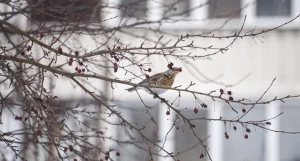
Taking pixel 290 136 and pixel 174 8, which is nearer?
pixel 174 8

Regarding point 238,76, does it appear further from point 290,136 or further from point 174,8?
point 174,8

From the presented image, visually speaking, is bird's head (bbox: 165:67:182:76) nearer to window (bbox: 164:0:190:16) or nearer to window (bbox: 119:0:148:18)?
window (bbox: 119:0:148:18)

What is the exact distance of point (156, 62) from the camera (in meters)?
9.80

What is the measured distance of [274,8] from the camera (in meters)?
9.99

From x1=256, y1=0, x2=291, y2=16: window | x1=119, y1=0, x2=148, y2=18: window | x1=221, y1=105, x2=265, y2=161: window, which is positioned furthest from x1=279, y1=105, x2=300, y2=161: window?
x1=119, y1=0, x2=148, y2=18: window

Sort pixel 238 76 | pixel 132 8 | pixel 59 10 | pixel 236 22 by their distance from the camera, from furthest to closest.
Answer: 1. pixel 238 76
2. pixel 236 22
3. pixel 132 8
4. pixel 59 10

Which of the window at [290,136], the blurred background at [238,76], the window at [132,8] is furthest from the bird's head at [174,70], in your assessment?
the window at [290,136]

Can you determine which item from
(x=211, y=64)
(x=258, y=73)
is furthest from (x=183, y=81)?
(x=258, y=73)

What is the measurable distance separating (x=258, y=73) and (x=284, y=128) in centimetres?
90

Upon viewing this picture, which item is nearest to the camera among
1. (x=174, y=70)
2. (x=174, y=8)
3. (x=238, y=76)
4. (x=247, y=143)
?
(x=174, y=70)

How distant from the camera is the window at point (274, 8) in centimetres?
996

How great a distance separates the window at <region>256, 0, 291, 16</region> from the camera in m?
9.96

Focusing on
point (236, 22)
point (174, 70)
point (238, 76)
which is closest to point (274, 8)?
point (236, 22)

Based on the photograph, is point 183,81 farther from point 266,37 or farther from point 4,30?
point 4,30
